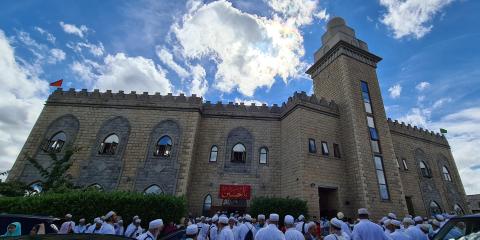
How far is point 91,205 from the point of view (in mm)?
11055

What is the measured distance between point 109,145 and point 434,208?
26.2 metres

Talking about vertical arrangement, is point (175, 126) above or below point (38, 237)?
above

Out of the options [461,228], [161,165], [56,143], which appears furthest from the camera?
[56,143]

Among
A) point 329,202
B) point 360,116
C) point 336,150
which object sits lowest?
point 329,202

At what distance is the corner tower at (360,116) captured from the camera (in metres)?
15.1

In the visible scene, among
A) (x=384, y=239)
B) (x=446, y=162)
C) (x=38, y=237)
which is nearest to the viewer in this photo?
(x=38, y=237)

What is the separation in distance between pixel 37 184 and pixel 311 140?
1811 cm

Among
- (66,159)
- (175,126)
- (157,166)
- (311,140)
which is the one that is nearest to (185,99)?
(175,126)

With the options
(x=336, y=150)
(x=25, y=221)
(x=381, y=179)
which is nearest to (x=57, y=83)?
(x=25, y=221)

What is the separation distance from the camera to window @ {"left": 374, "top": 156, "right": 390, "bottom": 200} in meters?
15.4

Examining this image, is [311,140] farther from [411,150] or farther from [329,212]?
[411,150]

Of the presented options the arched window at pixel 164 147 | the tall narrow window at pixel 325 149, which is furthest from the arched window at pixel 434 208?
the arched window at pixel 164 147

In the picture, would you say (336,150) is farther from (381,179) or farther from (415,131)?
(415,131)

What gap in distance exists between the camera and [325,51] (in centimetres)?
2075
